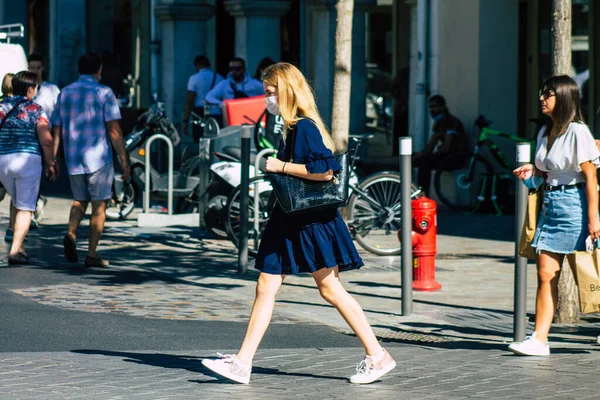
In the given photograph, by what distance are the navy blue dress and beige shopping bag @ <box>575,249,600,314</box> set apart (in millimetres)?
1427

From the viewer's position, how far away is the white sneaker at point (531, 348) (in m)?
7.94

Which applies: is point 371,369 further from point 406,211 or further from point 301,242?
point 406,211

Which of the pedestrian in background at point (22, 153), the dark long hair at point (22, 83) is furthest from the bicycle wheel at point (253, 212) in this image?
the dark long hair at point (22, 83)

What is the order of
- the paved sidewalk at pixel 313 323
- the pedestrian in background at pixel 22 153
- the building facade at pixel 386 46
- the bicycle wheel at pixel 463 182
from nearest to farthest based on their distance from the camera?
1. the paved sidewalk at pixel 313 323
2. the pedestrian in background at pixel 22 153
3. the bicycle wheel at pixel 463 182
4. the building facade at pixel 386 46

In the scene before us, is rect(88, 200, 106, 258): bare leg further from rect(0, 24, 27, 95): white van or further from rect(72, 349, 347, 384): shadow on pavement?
rect(0, 24, 27, 95): white van

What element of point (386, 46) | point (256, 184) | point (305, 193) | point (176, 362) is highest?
point (386, 46)

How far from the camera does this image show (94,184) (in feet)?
38.3

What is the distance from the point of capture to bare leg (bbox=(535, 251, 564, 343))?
7.98 m

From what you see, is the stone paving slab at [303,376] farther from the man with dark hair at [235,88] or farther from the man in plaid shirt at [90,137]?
the man with dark hair at [235,88]

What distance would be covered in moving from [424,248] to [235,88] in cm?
758

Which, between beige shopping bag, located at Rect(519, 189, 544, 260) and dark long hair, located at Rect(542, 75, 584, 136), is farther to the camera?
beige shopping bag, located at Rect(519, 189, 544, 260)

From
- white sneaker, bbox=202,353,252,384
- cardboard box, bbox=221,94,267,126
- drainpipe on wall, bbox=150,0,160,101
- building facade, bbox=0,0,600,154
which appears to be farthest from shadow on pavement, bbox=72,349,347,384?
drainpipe on wall, bbox=150,0,160,101

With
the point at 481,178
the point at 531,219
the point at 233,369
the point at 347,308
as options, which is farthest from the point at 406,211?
the point at 481,178

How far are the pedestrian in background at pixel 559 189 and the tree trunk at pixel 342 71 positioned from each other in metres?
3.66
